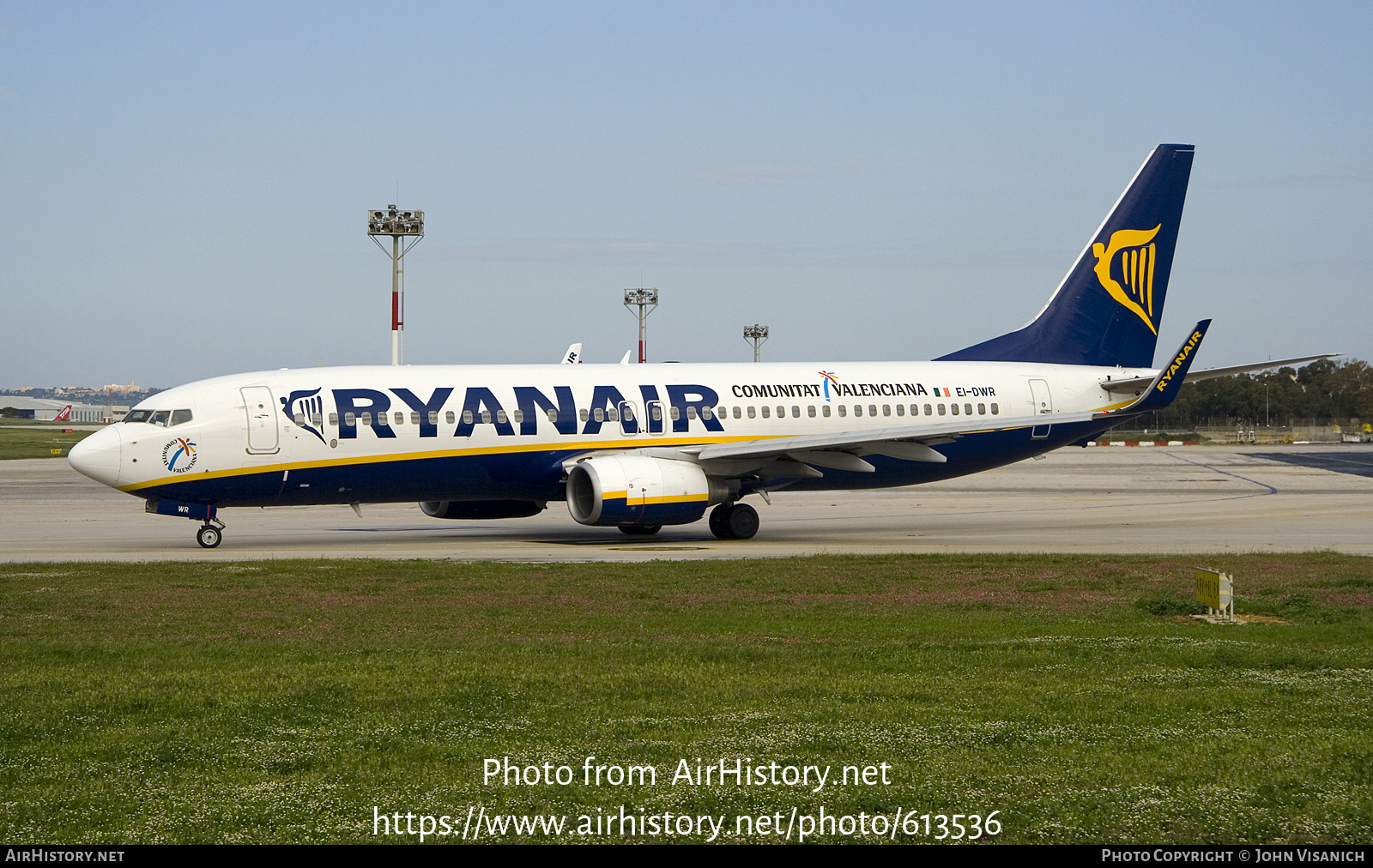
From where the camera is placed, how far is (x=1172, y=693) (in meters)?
10.7

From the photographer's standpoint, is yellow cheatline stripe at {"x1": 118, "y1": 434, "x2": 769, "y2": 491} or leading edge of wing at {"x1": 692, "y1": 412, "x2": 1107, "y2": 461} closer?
yellow cheatline stripe at {"x1": 118, "y1": 434, "x2": 769, "y2": 491}

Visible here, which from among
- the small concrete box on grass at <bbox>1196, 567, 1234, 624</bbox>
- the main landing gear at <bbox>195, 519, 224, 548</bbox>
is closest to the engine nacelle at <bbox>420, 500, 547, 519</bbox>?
the main landing gear at <bbox>195, 519, 224, 548</bbox>

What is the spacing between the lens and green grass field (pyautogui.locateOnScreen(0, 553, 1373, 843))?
7.61m

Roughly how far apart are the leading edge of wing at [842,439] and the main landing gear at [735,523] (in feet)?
4.81

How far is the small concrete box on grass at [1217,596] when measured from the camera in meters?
15.3

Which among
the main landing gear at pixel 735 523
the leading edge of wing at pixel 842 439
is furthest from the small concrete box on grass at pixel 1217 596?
the main landing gear at pixel 735 523

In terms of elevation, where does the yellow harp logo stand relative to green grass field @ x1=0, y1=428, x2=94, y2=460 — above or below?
above

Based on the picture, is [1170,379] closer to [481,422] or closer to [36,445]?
[481,422]

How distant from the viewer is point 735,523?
28.6 m

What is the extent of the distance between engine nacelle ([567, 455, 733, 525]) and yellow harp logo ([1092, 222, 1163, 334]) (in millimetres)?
12573

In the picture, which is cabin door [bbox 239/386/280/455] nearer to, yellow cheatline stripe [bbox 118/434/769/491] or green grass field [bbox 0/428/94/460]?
yellow cheatline stripe [bbox 118/434/769/491]

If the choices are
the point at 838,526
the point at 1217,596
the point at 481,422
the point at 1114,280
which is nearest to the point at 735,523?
the point at 838,526

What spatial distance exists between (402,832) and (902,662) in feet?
20.3
